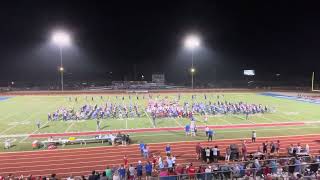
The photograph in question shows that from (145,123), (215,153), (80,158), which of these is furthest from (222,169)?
(145,123)

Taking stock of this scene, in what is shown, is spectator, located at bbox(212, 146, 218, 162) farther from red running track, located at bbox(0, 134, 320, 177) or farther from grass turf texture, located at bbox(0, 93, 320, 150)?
grass turf texture, located at bbox(0, 93, 320, 150)

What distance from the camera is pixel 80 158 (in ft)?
53.9

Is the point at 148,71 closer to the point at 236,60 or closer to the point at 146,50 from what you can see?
the point at 146,50

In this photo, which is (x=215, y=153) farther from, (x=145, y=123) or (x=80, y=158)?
(x=145, y=123)

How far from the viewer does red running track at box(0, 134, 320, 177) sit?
14.9 m

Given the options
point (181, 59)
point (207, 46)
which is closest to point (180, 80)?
point (181, 59)

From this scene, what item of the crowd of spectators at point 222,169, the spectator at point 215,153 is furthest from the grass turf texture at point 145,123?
the crowd of spectators at point 222,169

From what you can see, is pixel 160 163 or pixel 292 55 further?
pixel 292 55

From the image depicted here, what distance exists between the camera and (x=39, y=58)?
241 feet

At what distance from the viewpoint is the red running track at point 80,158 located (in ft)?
48.9

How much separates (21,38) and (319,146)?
6397 centimetres

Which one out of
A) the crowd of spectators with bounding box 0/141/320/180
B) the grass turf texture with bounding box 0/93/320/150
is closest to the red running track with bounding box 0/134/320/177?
the crowd of spectators with bounding box 0/141/320/180

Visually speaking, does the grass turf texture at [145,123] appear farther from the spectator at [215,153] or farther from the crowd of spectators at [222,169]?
the crowd of spectators at [222,169]

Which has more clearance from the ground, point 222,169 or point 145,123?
point 145,123
